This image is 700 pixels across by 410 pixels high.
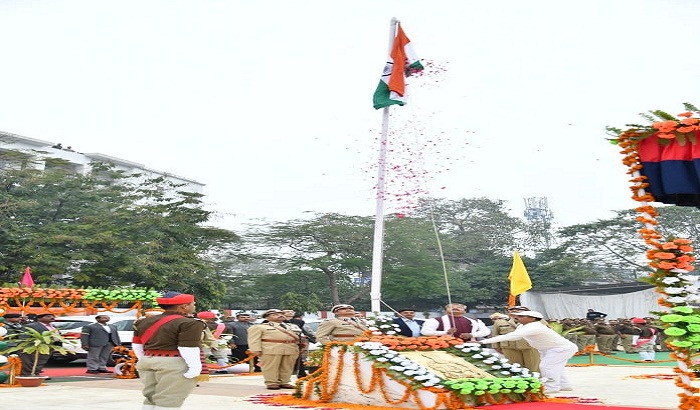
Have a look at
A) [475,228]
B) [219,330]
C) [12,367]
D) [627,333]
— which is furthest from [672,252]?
[475,228]

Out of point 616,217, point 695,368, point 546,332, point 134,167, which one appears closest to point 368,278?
point 616,217

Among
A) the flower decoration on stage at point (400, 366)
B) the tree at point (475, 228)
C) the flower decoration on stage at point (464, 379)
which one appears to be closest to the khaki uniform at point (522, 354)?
the flower decoration on stage at point (464, 379)

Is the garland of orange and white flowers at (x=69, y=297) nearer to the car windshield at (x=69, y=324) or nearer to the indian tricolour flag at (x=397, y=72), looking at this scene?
the car windshield at (x=69, y=324)

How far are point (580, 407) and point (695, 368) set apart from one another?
1.42 meters

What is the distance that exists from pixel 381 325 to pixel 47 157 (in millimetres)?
34274

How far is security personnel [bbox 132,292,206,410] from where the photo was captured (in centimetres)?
708

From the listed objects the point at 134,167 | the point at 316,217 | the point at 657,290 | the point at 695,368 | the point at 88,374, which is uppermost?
the point at 134,167

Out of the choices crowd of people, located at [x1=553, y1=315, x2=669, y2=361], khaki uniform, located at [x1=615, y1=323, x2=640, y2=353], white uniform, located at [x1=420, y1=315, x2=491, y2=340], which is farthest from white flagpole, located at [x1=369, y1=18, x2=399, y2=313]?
khaki uniform, located at [x1=615, y1=323, x2=640, y2=353]

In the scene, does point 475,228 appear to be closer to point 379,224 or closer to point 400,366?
point 379,224

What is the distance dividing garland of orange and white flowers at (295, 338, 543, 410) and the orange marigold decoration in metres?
2.29

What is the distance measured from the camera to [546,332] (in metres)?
11.5

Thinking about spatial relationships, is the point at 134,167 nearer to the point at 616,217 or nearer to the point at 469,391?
the point at 616,217

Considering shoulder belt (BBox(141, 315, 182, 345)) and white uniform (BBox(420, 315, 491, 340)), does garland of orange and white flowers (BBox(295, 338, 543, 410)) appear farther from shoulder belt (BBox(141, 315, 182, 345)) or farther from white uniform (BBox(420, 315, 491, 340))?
shoulder belt (BBox(141, 315, 182, 345))

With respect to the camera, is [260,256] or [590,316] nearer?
[590,316]
